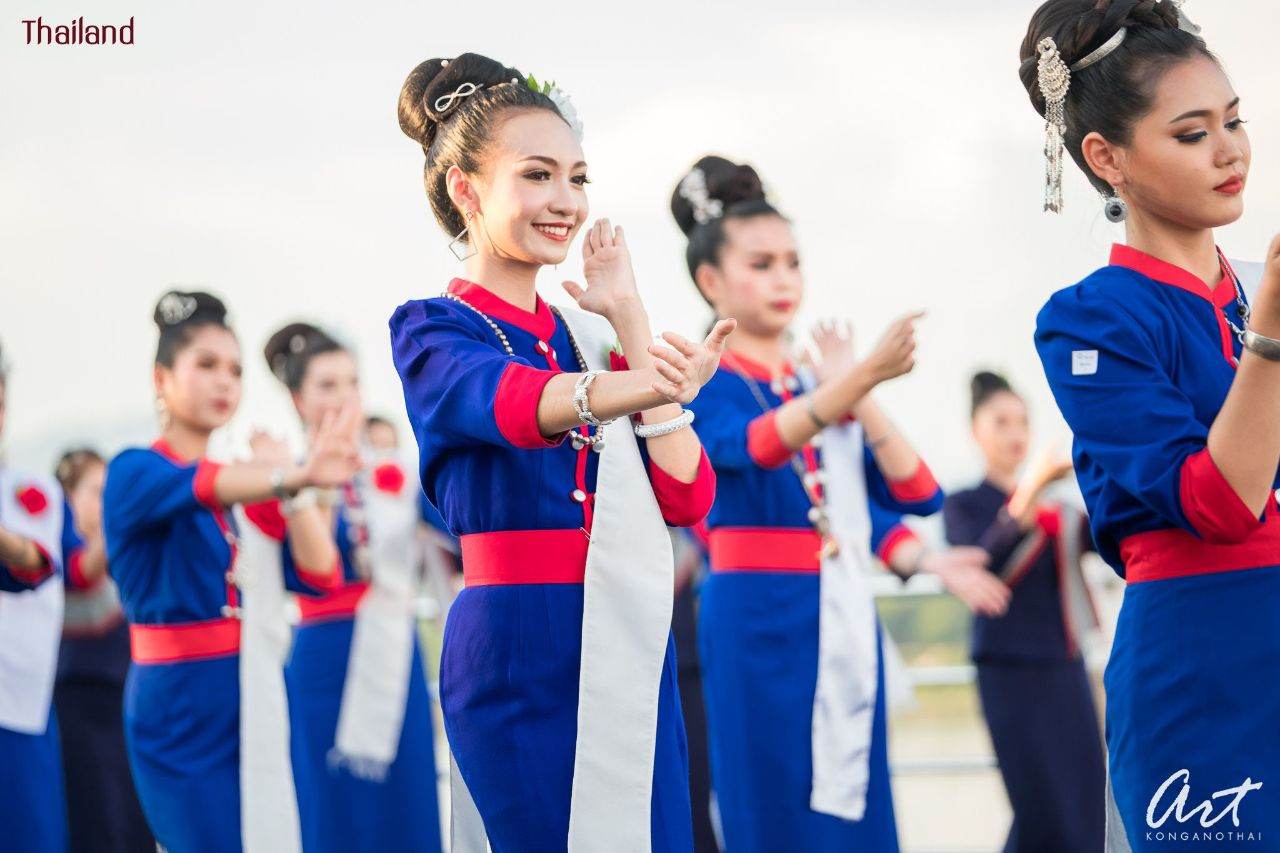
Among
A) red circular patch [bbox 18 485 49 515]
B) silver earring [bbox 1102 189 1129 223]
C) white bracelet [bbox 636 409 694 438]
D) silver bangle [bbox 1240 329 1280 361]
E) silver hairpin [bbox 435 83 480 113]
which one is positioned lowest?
red circular patch [bbox 18 485 49 515]

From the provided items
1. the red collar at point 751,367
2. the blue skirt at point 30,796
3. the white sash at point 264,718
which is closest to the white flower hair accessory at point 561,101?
the red collar at point 751,367

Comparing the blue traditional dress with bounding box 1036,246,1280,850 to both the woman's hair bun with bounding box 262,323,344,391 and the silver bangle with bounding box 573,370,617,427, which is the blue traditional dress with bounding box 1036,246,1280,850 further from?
the woman's hair bun with bounding box 262,323,344,391

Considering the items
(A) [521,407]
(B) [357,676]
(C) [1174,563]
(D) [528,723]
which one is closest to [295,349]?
(B) [357,676]

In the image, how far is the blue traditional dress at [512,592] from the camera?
215 centimetres

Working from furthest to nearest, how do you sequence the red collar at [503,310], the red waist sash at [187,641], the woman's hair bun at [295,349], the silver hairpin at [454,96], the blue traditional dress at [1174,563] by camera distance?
the woman's hair bun at [295,349] < the red waist sash at [187,641] < the silver hairpin at [454,96] < the red collar at [503,310] < the blue traditional dress at [1174,563]

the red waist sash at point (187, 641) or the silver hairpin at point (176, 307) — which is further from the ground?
the silver hairpin at point (176, 307)

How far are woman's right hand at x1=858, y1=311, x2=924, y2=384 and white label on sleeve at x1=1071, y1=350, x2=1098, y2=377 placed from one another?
1019 mm

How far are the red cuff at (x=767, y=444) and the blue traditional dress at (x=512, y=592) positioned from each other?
4.18 ft

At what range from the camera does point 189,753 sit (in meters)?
3.95

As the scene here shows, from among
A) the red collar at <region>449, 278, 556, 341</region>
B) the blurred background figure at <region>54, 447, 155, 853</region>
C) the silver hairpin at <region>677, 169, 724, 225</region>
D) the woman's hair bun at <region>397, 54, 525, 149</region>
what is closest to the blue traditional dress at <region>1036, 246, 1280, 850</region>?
the red collar at <region>449, 278, 556, 341</region>

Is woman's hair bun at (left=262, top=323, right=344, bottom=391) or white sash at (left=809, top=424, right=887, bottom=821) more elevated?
woman's hair bun at (left=262, top=323, right=344, bottom=391)

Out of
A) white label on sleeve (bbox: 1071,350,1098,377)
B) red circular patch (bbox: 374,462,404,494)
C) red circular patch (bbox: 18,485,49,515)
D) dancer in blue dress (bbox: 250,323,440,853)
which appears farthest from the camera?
red circular patch (bbox: 374,462,404,494)

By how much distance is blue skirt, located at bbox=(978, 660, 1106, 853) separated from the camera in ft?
16.4

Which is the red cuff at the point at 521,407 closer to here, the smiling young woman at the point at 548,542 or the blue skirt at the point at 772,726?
the smiling young woman at the point at 548,542
